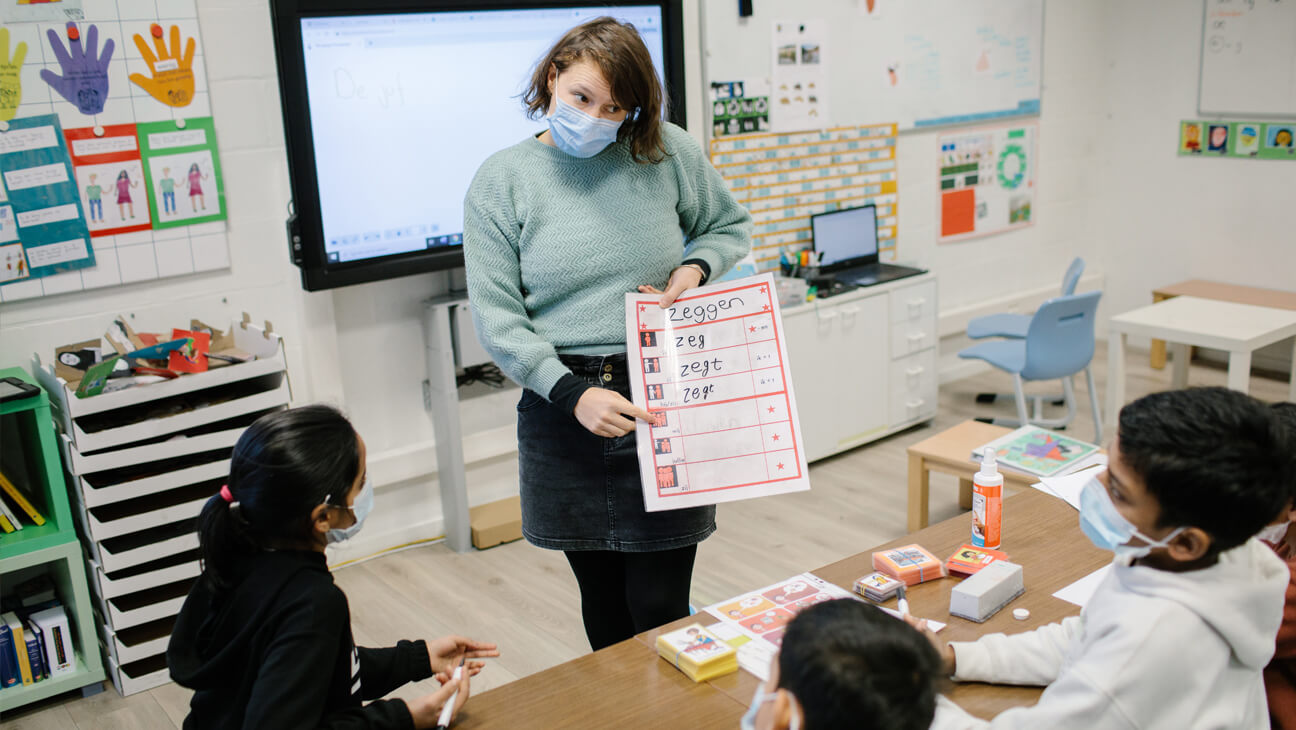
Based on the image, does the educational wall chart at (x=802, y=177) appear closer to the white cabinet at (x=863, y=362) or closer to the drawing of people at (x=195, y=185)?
the white cabinet at (x=863, y=362)

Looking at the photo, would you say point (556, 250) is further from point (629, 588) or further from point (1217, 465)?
point (1217, 465)

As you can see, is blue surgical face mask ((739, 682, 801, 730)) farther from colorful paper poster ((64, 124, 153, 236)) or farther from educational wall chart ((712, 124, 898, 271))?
educational wall chart ((712, 124, 898, 271))

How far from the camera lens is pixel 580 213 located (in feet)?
5.70

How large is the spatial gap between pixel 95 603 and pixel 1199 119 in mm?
5400

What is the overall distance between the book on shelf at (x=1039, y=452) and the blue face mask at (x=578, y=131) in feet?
5.36

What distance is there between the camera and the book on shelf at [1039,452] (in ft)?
9.46

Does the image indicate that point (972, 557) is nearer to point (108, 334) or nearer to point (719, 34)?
point (108, 334)

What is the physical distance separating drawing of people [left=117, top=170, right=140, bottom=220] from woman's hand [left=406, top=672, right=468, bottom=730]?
2114mm

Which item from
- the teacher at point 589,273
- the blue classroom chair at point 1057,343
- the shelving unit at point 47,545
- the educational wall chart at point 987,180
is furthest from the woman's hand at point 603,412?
the educational wall chart at point 987,180

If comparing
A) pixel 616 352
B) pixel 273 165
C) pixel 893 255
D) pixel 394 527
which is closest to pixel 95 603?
pixel 394 527

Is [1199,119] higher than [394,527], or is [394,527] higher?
[1199,119]

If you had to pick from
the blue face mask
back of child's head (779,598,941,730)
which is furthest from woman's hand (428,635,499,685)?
the blue face mask

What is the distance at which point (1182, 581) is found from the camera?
46.7 inches

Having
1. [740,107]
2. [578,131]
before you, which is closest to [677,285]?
[578,131]
